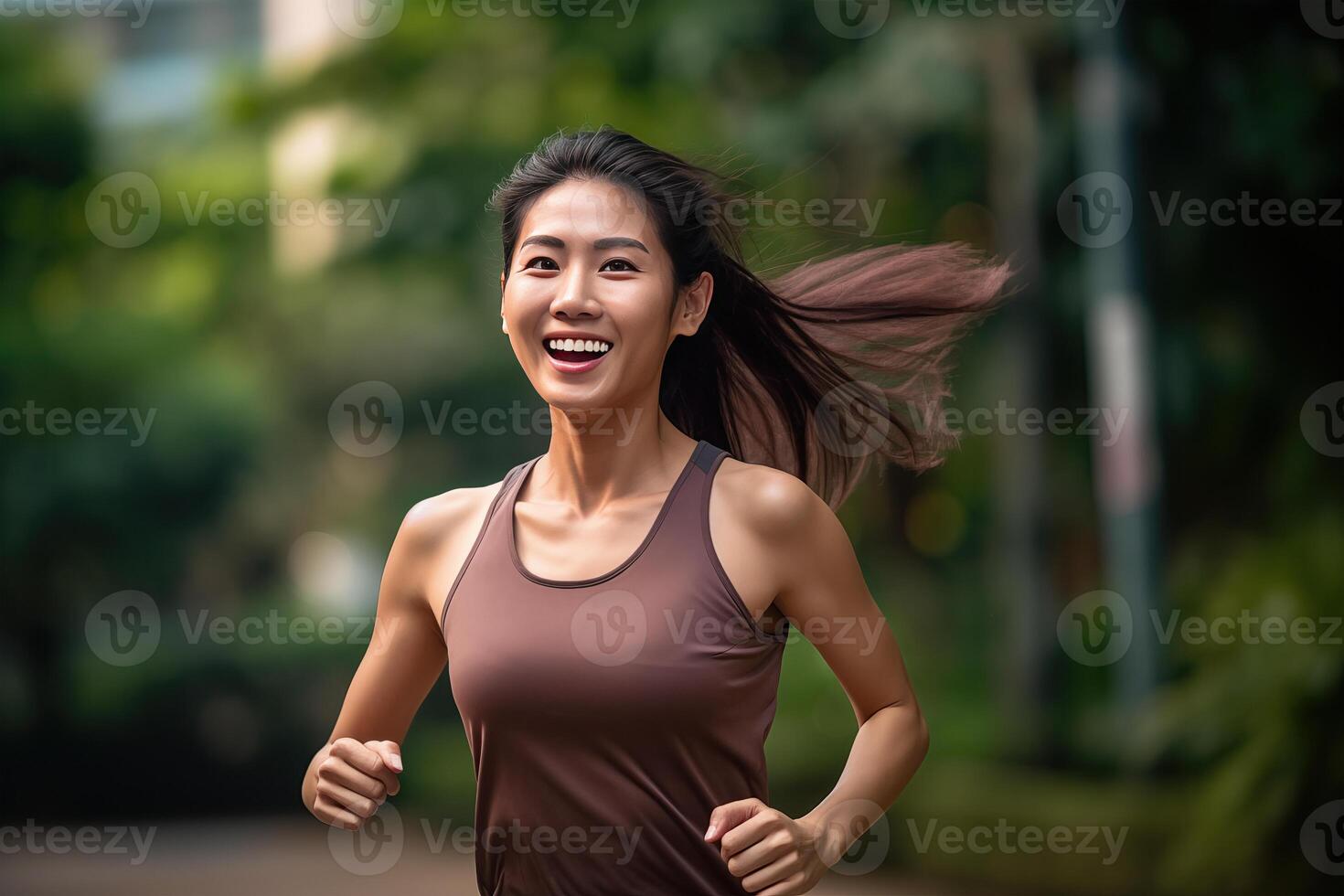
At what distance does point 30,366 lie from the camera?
1178 centimetres

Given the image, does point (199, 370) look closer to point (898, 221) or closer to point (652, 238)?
point (898, 221)

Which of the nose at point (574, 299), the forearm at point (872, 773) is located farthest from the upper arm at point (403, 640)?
the forearm at point (872, 773)

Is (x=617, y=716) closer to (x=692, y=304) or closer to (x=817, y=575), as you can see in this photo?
Result: (x=817, y=575)

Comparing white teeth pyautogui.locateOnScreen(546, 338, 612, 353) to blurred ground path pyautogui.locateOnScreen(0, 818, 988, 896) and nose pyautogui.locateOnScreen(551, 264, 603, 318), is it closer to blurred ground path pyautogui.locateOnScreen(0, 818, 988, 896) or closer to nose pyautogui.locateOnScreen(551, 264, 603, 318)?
nose pyautogui.locateOnScreen(551, 264, 603, 318)

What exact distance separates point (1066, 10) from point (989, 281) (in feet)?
20.6

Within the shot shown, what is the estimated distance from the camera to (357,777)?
2.89 metres

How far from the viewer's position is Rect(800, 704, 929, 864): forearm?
2.89 m

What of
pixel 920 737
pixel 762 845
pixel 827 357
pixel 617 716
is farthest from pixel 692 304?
pixel 762 845

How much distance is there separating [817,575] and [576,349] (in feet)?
1.92

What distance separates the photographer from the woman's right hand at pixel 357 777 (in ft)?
9.45

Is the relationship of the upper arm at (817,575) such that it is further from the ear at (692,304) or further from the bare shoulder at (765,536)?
the ear at (692,304)

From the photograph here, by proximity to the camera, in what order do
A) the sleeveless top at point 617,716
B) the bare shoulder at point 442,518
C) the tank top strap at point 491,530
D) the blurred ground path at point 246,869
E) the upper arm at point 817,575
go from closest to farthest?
the sleeveless top at point 617,716
the upper arm at point 817,575
the tank top strap at point 491,530
the bare shoulder at point 442,518
the blurred ground path at point 246,869

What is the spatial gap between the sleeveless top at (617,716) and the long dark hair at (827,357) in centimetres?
52

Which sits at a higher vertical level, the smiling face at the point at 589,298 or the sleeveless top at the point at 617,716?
the smiling face at the point at 589,298
